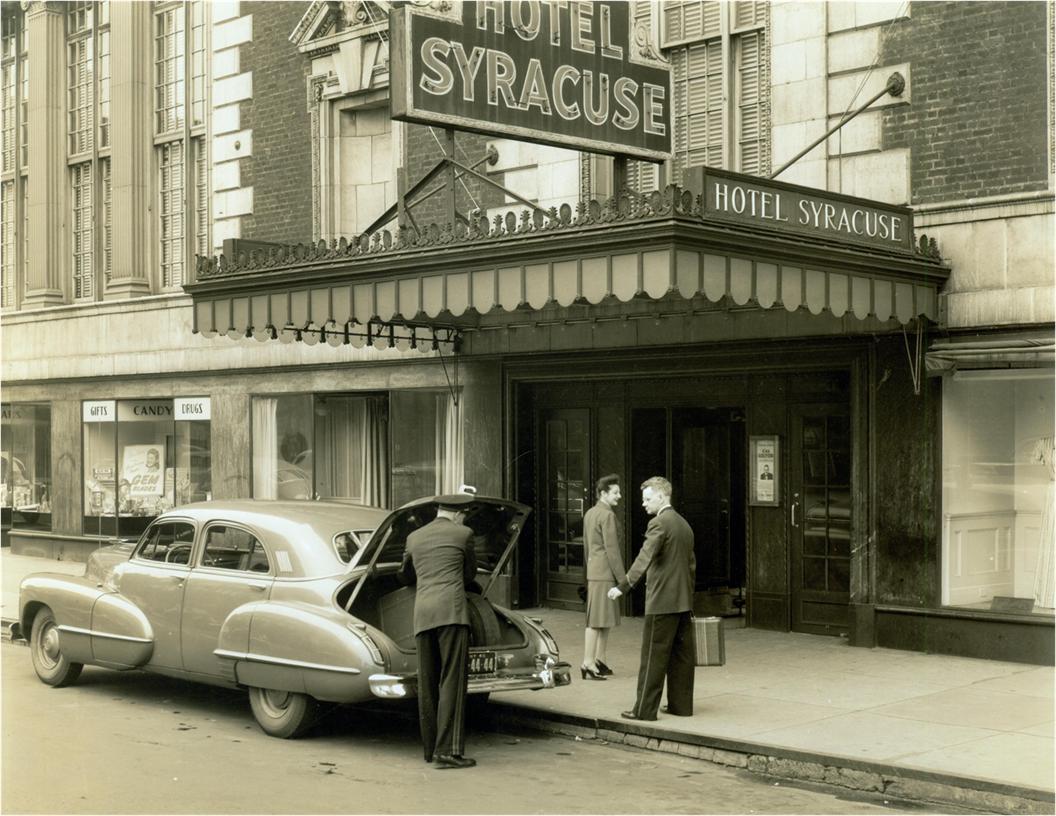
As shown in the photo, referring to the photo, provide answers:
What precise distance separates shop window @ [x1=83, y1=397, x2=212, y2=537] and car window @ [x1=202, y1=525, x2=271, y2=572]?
1044cm

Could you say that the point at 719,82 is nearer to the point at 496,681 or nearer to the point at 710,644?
the point at 710,644

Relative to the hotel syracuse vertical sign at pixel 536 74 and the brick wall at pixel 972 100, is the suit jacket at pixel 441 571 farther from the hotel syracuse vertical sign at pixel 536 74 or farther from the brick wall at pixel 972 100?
the brick wall at pixel 972 100

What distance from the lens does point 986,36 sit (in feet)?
39.7

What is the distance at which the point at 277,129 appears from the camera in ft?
63.8

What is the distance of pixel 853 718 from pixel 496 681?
2632mm

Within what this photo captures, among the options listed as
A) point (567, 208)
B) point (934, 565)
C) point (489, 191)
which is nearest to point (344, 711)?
point (567, 208)

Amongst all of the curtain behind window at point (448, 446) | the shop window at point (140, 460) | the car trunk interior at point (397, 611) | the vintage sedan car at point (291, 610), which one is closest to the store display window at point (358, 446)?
the curtain behind window at point (448, 446)

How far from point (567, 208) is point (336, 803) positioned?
16.2 ft

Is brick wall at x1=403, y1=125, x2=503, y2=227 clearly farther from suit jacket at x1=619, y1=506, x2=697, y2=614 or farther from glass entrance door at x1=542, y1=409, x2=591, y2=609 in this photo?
suit jacket at x1=619, y1=506, x2=697, y2=614

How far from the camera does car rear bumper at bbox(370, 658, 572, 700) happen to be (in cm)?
881

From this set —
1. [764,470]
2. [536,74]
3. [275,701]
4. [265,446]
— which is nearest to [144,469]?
[265,446]

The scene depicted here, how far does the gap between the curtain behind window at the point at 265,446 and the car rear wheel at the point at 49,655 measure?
26.0 feet

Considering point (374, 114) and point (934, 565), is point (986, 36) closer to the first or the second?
point (934, 565)

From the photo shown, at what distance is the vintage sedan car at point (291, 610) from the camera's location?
29.8 ft
